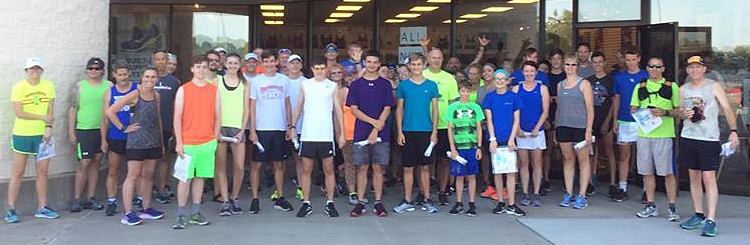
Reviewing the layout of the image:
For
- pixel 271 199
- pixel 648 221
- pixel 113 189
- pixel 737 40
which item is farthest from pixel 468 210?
pixel 737 40

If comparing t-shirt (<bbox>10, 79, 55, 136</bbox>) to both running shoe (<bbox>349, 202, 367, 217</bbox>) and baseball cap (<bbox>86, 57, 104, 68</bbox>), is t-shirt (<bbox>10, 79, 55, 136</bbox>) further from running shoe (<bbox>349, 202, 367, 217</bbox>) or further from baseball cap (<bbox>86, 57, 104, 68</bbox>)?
running shoe (<bbox>349, 202, 367, 217</bbox>)

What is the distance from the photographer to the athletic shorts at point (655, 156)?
750 centimetres

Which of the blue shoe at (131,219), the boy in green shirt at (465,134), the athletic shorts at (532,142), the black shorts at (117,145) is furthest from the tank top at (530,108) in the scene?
the black shorts at (117,145)

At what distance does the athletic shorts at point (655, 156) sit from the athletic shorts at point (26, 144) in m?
6.36

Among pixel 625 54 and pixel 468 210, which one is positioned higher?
pixel 625 54

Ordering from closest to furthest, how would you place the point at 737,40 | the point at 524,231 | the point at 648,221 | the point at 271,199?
the point at 524,231
the point at 648,221
the point at 271,199
the point at 737,40


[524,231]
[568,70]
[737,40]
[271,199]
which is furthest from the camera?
[737,40]

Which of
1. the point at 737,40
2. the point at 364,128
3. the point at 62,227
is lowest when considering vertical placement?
the point at 62,227

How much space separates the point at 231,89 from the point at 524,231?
3305 mm

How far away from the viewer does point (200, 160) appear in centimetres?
698

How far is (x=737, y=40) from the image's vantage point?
9.44 m

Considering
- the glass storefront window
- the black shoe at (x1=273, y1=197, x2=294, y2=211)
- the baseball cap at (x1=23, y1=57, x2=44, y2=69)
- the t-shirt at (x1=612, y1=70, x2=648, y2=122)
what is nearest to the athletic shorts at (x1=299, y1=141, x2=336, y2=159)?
the black shoe at (x1=273, y1=197, x2=294, y2=211)

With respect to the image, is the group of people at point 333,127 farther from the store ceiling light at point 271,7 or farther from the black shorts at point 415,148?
the store ceiling light at point 271,7

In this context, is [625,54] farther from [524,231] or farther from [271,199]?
[271,199]
